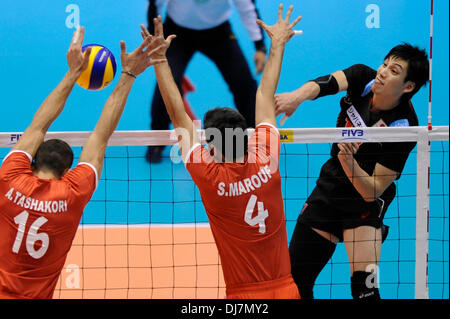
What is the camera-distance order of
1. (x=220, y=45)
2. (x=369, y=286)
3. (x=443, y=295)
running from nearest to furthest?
(x=369, y=286) < (x=443, y=295) < (x=220, y=45)

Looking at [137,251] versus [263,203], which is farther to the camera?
[137,251]

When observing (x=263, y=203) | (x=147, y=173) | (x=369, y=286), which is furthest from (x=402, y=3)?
(x=263, y=203)

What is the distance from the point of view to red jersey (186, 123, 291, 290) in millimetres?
3152

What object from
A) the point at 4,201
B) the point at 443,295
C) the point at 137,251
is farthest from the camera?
the point at 137,251

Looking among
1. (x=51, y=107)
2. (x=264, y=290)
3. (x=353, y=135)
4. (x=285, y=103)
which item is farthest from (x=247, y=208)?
(x=353, y=135)

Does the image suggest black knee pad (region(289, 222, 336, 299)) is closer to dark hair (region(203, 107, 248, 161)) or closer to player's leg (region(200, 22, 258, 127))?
dark hair (region(203, 107, 248, 161))

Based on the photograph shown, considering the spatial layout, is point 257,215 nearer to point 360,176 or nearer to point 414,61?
point 360,176

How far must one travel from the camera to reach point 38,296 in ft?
9.91

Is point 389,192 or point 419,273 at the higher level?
point 389,192

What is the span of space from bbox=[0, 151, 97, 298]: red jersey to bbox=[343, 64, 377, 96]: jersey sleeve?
229 centimetres

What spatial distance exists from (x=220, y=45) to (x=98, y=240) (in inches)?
121

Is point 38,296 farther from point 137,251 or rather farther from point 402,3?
point 402,3

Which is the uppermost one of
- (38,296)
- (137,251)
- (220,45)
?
(220,45)

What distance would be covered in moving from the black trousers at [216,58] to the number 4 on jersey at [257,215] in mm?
4967
